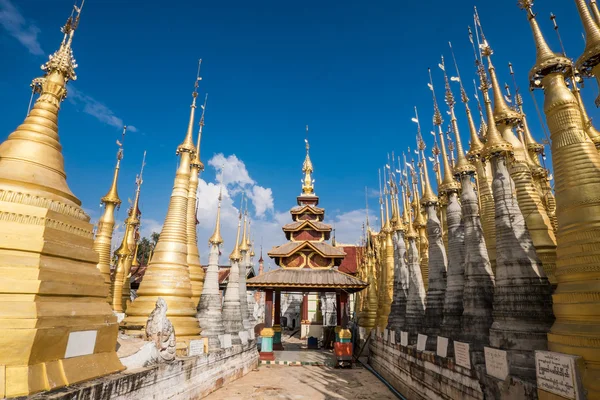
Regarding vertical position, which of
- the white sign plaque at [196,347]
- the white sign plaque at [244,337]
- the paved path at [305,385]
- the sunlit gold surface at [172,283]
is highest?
the sunlit gold surface at [172,283]

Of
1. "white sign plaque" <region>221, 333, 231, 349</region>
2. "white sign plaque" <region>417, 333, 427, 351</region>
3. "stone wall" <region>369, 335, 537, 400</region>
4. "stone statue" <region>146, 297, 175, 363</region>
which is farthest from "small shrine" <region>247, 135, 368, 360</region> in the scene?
"stone statue" <region>146, 297, 175, 363</region>

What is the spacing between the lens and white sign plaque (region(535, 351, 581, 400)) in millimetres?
4934

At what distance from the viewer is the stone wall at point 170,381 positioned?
5918 mm

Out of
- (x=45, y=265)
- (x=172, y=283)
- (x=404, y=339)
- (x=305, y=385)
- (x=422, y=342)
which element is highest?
(x=45, y=265)

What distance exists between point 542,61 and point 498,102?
2.98 meters

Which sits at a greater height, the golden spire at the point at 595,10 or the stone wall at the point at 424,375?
the golden spire at the point at 595,10

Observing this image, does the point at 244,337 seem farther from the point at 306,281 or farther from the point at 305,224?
the point at 305,224

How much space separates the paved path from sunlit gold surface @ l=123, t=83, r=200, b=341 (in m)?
3.63

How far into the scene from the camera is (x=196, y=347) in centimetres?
1143

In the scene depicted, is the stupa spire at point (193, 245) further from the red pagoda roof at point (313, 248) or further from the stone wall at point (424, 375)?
→ the red pagoda roof at point (313, 248)

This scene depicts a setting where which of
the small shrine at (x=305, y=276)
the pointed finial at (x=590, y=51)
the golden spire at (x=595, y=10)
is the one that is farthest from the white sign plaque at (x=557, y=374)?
the small shrine at (x=305, y=276)

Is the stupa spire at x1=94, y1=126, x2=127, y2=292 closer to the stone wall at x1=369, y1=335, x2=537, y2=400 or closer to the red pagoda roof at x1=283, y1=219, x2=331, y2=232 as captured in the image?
the stone wall at x1=369, y1=335, x2=537, y2=400

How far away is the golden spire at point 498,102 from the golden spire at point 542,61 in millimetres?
2388

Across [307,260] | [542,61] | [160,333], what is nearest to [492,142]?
[542,61]
